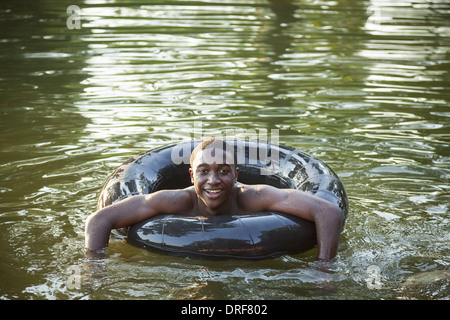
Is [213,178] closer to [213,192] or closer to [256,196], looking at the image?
[213,192]

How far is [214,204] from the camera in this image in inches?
211

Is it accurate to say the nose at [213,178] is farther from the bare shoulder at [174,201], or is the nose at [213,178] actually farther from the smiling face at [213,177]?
the bare shoulder at [174,201]

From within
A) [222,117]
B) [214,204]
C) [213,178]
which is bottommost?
[222,117]

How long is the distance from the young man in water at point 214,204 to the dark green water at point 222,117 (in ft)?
0.75

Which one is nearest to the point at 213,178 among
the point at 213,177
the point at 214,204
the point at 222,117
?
the point at 213,177

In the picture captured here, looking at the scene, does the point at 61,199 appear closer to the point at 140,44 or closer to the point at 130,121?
the point at 130,121

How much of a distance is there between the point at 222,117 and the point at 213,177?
12.7 feet

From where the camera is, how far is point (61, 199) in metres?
6.63

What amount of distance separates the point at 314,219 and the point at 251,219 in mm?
478

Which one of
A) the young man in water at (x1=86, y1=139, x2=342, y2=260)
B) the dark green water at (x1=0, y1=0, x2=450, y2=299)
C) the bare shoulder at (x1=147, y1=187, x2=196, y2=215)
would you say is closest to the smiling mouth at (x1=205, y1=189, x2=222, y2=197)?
the young man in water at (x1=86, y1=139, x2=342, y2=260)

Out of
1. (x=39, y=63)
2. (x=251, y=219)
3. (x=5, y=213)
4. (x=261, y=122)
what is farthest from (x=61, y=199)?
(x=39, y=63)

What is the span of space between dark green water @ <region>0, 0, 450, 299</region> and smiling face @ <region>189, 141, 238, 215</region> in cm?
53

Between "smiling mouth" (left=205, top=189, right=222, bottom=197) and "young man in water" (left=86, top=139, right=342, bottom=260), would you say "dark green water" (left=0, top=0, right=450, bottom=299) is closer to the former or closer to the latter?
"young man in water" (left=86, top=139, right=342, bottom=260)

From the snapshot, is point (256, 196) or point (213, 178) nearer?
point (213, 178)
